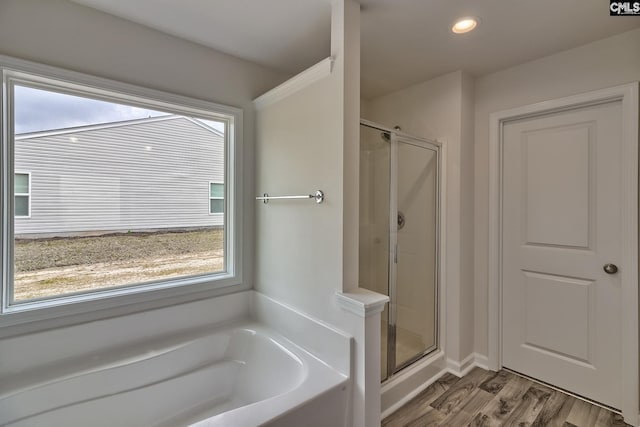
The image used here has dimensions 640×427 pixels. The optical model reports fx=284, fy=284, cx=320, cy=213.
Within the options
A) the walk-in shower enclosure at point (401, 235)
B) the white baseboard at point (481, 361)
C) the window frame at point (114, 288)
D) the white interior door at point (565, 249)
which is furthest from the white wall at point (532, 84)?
the window frame at point (114, 288)

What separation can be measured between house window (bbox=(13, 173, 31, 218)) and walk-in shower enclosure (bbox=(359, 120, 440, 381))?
1.89 metres

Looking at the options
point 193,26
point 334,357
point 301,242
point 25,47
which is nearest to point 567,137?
point 301,242

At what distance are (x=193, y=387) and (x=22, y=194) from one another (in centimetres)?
143

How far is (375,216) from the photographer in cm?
208

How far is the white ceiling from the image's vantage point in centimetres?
155

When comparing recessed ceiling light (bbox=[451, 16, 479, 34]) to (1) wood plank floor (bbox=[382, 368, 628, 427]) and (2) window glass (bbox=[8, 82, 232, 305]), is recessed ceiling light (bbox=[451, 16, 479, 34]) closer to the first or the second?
(2) window glass (bbox=[8, 82, 232, 305])

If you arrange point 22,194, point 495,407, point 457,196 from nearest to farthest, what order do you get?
point 22,194 → point 495,407 → point 457,196

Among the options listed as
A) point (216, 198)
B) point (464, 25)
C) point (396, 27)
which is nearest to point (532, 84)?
point (464, 25)

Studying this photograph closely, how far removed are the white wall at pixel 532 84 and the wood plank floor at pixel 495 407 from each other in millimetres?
377

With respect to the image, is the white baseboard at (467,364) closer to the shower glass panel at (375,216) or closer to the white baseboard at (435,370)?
the white baseboard at (435,370)

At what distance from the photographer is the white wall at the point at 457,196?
227 centimetres

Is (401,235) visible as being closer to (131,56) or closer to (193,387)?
(193,387)

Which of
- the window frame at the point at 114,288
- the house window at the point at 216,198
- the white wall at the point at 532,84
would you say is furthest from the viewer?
the house window at the point at 216,198

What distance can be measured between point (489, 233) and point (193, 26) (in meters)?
2.60
